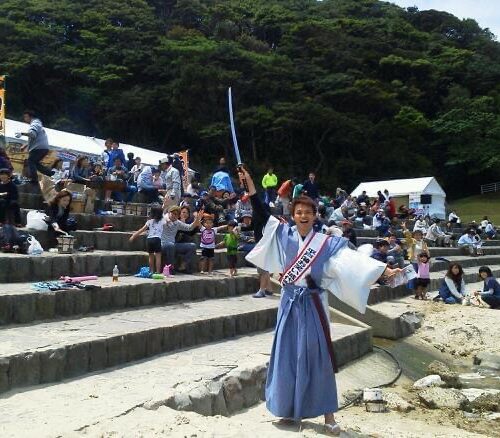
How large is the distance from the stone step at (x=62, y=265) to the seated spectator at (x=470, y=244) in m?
15.9

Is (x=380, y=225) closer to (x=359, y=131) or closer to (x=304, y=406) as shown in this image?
(x=304, y=406)

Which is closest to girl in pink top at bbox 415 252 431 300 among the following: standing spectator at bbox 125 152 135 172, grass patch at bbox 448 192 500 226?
standing spectator at bbox 125 152 135 172

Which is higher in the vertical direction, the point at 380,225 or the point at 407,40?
the point at 407,40

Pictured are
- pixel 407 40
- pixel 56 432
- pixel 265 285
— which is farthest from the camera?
pixel 407 40

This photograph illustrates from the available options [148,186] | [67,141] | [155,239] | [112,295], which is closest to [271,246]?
[112,295]

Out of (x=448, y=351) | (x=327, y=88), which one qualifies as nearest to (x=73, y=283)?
(x=448, y=351)

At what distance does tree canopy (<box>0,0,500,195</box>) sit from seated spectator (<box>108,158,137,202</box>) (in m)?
21.3

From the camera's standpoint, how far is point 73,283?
729 centimetres

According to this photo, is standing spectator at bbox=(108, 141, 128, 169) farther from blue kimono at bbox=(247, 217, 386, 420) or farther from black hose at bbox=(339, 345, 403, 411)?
blue kimono at bbox=(247, 217, 386, 420)

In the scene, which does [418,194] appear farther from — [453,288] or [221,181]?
[453,288]

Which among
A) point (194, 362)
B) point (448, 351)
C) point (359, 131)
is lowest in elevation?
point (448, 351)

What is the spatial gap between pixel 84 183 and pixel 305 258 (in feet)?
28.1

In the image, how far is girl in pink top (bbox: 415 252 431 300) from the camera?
13.9 m

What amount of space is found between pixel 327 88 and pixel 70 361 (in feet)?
123
